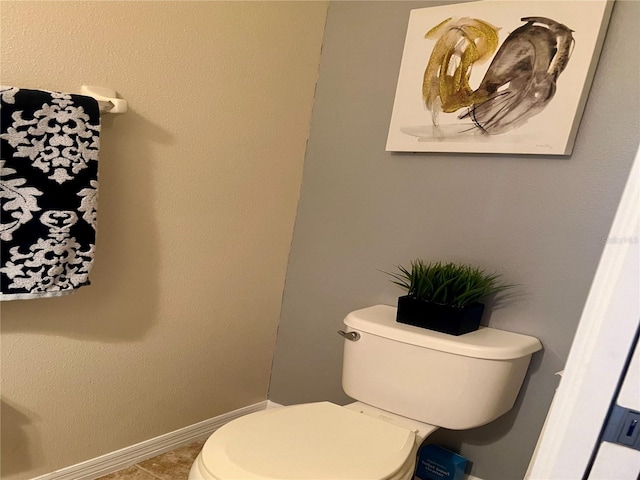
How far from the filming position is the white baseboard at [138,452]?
1280 millimetres

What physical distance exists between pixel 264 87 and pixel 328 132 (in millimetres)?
268

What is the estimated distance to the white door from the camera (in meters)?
0.48

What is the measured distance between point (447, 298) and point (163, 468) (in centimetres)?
99

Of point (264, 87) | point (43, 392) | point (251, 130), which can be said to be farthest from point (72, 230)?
point (264, 87)

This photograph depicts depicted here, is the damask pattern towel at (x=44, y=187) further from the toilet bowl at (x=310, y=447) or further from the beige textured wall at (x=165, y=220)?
the toilet bowl at (x=310, y=447)

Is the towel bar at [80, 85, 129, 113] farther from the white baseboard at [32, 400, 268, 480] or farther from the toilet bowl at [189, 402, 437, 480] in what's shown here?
the white baseboard at [32, 400, 268, 480]

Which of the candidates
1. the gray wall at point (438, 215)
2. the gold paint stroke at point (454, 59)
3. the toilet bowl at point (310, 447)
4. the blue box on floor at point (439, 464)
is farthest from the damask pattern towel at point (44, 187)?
the blue box on floor at point (439, 464)

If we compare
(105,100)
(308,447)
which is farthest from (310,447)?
(105,100)

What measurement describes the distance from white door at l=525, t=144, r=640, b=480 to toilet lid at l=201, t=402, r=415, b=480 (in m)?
0.47

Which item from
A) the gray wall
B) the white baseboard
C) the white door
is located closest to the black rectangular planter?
the gray wall

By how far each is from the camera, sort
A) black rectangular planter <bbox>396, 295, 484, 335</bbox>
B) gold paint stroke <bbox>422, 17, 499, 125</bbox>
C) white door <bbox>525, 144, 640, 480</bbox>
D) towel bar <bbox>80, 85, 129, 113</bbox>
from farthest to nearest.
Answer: gold paint stroke <bbox>422, 17, 499, 125</bbox> → black rectangular planter <bbox>396, 295, 484, 335</bbox> → towel bar <bbox>80, 85, 129, 113</bbox> → white door <bbox>525, 144, 640, 480</bbox>

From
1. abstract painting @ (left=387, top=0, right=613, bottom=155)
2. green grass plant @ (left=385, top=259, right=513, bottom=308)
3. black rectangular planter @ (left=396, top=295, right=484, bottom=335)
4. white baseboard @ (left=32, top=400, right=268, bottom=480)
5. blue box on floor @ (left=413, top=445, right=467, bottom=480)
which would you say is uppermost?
abstract painting @ (left=387, top=0, right=613, bottom=155)

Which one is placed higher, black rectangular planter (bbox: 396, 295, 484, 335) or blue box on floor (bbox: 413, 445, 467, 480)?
black rectangular planter (bbox: 396, 295, 484, 335)

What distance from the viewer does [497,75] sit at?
4.25 ft
